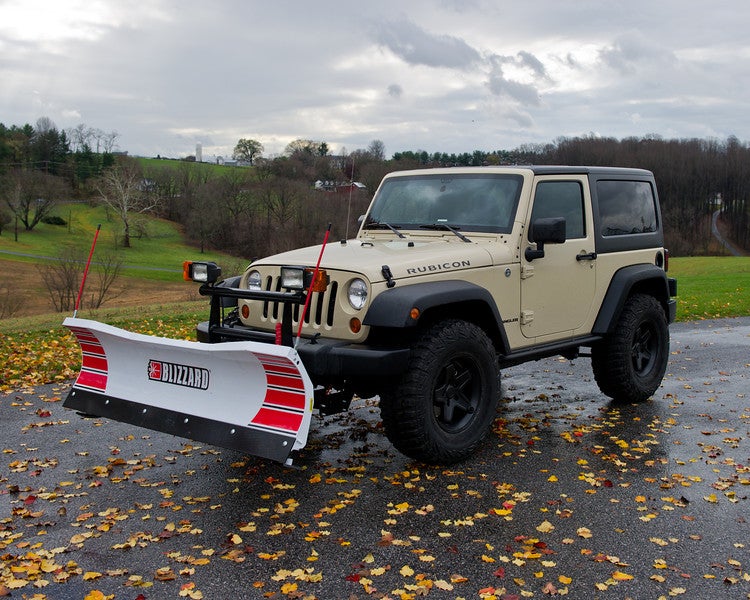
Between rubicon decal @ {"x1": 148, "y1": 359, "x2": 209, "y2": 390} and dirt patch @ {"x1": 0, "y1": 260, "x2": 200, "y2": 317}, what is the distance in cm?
3479

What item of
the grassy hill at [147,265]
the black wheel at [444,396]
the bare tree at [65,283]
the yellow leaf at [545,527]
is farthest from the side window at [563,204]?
the bare tree at [65,283]

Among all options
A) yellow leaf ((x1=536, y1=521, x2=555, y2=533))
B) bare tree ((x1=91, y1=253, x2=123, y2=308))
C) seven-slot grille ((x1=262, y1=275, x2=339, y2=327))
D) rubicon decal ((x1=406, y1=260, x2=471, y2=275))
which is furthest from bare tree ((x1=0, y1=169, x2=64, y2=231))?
yellow leaf ((x1=536, y1=521, x2=555, y2=533))

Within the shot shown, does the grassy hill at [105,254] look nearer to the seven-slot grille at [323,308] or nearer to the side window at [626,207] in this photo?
the side window at [626,207]

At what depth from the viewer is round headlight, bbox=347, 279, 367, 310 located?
16.7ft

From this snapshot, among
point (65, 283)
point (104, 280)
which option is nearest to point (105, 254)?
point (104, 280)

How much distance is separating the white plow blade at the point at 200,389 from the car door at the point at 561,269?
7.99 ft

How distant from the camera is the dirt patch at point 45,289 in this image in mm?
43250

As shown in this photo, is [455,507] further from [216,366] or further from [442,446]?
[216,366]

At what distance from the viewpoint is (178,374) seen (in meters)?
5.13

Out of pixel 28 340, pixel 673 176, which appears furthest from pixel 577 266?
pixel 673 176

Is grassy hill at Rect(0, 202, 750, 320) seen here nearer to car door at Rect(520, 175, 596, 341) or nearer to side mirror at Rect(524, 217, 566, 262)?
car door at Rect(520, 175, 596, 341)

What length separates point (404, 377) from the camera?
16.8ft

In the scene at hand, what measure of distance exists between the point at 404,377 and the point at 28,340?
9585 mm

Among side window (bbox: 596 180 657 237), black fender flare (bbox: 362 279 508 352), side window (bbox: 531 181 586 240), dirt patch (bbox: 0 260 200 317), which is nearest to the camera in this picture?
black fender flare (bbox: 362 279 508 352)
